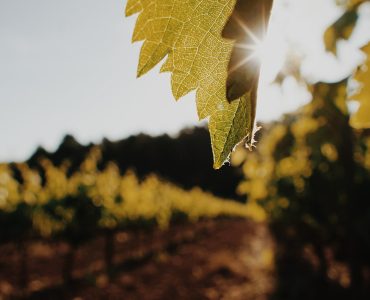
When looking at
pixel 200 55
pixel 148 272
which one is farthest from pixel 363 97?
pixel 148 272

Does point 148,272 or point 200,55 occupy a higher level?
point 200,55

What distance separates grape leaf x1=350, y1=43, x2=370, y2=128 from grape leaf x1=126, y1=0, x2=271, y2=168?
0.32 meters

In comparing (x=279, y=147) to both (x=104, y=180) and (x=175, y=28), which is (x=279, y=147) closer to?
(x=175, y=28)

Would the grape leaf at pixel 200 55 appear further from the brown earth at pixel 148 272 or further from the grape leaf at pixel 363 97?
the brown earth at pixel 148 272

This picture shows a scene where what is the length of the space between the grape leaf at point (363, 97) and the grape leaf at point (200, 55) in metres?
0.32

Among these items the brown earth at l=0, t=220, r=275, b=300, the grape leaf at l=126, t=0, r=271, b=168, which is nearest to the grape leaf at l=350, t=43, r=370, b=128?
the grape leaf at l=126, t=0, r=271, b=168

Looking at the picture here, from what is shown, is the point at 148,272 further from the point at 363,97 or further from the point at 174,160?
the point at 174,160

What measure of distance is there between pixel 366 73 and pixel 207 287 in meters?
11.5

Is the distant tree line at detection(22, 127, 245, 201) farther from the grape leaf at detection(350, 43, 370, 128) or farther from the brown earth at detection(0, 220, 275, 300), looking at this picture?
the grape leaf at detection(350, 43, 370, 128)

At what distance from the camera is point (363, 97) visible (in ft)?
2.22

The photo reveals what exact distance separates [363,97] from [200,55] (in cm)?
37

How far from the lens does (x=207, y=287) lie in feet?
37.4

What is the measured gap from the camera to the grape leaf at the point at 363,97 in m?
0.65

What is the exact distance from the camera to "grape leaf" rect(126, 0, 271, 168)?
0.42 m
